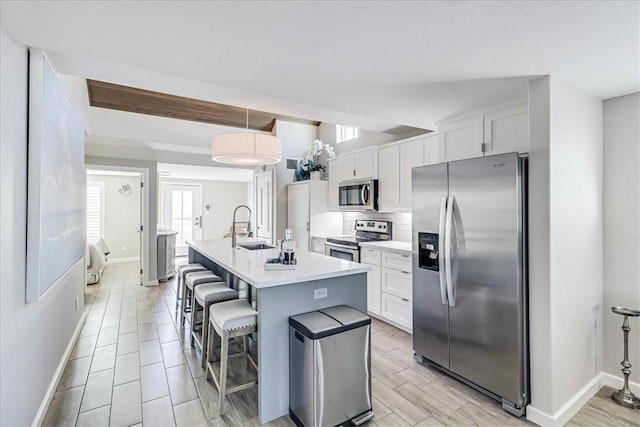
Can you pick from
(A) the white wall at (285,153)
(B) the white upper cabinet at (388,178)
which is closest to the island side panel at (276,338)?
(B) the white upper cabinet at (388,178)

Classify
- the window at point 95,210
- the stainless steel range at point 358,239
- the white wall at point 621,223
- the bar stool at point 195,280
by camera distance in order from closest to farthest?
1. the white wall at point 621,223
2. the bar stool at point 195,280
3. the stainless steel range at point 358,239
4. the window at point 95,210

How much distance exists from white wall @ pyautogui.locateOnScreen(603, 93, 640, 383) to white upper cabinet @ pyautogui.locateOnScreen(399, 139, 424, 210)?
1.60m

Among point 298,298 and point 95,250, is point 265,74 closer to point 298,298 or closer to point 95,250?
point 298,298

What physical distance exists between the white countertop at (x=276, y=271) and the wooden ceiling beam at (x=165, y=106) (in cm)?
265

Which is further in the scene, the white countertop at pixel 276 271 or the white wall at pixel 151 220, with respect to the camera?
the white wall at pixel 151 220

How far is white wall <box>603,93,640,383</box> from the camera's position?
232cm

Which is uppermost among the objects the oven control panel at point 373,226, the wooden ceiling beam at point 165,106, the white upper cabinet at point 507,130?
the wooden ceiling beam at point 165,106

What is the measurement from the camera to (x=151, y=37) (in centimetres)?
161

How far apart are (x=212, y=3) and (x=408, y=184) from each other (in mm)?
2891

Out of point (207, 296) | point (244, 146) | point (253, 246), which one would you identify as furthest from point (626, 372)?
point (244, 146)

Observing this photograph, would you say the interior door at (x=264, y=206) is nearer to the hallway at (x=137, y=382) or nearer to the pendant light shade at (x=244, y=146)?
the hallway at (x=137, y=382)

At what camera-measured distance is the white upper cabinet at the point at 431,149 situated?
11.1 ft

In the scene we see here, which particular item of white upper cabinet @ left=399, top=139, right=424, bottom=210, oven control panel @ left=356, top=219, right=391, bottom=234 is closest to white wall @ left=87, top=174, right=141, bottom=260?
oven control panel @ left=356, top=219, right=391, bottom=234

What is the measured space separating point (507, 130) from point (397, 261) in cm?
169
